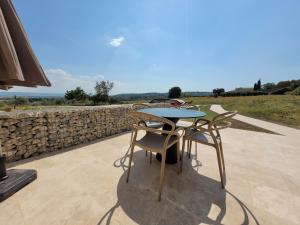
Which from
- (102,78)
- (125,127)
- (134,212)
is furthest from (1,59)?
(102,78)

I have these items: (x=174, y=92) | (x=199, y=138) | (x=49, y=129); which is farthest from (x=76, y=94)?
(x=199, y=138)

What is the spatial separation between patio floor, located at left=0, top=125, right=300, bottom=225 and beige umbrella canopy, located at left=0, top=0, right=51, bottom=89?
1176mm

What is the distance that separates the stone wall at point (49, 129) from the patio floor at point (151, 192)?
259 mm

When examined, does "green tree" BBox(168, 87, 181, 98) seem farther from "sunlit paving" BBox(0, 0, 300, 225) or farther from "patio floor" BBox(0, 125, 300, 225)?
"patio floor" BBox(0, 125, 300, 225)

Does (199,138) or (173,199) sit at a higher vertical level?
(199,138)

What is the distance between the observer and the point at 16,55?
1021mm

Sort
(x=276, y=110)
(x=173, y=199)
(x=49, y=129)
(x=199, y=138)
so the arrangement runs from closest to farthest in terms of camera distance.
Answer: (x=173, y=199) → (x=199, y=138) → (x=49, y=129) → (x=276, y=110)

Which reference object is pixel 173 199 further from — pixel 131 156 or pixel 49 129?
pixel 49 129

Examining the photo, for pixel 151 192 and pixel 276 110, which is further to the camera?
pixel 276 110

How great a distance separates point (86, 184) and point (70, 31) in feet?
24.0

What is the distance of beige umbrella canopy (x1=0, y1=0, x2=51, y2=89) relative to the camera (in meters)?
0.93

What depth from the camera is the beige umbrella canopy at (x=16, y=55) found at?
93 cm

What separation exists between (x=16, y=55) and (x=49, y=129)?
1836 mm

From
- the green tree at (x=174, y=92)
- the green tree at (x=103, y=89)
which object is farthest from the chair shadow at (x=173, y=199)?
the green tree at (x=103, y=89)
